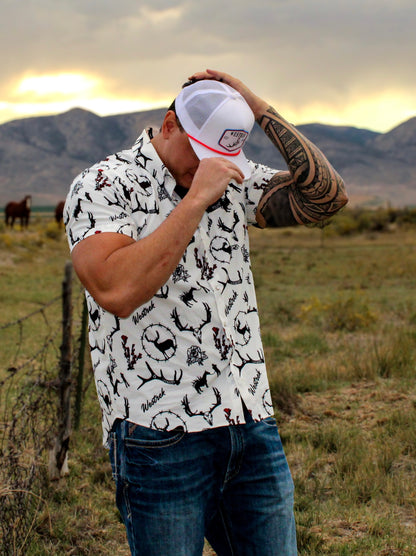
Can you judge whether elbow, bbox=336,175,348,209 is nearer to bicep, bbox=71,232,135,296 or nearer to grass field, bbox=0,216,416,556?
bicep, bbox=71,232,135,296

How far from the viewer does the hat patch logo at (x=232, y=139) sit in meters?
2.00

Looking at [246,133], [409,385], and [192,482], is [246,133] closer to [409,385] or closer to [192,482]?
[192,482]

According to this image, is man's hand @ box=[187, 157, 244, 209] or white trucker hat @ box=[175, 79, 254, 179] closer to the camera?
man's hand @ box=[187, 157, 244, 209]

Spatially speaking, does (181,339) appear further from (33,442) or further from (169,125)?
(33,442)

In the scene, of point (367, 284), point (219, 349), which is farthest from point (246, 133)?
point (367, 284)

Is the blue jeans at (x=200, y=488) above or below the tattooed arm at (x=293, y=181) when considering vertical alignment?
below

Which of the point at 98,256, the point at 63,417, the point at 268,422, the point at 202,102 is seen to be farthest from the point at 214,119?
the point at 63,417

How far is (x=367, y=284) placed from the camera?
18344 mm

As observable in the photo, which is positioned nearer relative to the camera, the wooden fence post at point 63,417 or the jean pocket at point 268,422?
the jean pocket at point 268,422

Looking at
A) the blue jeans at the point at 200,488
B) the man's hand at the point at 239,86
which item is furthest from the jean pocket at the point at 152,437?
the man's hand at the point at 239,86

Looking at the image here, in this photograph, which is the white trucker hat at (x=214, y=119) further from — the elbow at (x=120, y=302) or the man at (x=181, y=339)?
the elbow at (x=120, y=302)

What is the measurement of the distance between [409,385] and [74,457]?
318 centimetres

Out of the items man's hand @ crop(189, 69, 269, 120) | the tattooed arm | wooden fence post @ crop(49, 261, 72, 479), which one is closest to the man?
man's hand @ crop(189, 69, 269, 120)

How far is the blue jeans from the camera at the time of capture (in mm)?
1873
